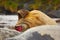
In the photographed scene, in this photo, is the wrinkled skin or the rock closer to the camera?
the rock

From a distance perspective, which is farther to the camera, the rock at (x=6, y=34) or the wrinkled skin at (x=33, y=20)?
the wrinkled skin at (x=33, y=20)

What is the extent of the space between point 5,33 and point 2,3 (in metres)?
9.65

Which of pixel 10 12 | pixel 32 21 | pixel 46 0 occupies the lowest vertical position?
pixel 10 12

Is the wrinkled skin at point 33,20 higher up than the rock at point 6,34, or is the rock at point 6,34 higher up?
the rock at point 6,34

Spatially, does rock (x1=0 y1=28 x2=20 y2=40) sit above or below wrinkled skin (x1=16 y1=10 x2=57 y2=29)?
above

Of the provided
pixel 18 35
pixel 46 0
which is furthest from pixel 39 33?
pixel 46 0

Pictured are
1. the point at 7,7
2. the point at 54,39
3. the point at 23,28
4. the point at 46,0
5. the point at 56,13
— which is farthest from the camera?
the point at 7,7

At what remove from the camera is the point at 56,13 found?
9.34m

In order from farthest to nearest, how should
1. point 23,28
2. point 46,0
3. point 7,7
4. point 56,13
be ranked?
point 7,7 → point 46,0 → point 56,13 → point 23,28

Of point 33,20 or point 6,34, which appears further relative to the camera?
point 33,20

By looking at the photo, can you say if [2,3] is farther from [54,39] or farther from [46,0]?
[54,39]

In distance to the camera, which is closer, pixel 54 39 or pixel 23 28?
pixel 54 39

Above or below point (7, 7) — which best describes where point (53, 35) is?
above

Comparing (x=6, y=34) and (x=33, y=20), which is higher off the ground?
(x=6, y=34)
